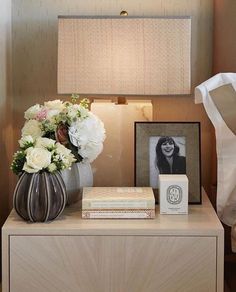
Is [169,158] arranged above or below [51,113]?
below

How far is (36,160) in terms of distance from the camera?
158 centimetres

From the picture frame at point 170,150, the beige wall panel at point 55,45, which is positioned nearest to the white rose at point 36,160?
the picture frame at point 170,150

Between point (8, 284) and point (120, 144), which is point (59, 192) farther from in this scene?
point (120, 144)

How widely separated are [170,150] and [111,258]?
0.45 metres

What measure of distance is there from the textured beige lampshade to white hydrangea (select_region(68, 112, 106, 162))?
22cm

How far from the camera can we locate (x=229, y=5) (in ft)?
6.53

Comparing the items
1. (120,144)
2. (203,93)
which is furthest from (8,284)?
(203,93)

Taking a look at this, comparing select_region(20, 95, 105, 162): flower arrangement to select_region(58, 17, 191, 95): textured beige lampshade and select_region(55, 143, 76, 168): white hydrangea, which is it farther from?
select_region(58, 17, 191, 95): textured beige lampshade

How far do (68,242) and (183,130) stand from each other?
556 millimetres

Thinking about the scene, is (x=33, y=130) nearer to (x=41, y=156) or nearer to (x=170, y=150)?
(x=41, y=156)

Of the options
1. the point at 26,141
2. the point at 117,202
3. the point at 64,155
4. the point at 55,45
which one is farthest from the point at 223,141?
the point at 55,45

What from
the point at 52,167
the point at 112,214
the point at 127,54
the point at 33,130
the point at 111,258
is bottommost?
the point at 111,258

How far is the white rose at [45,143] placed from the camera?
1.62 meters

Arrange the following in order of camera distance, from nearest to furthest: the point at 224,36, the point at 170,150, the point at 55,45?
1. the point at 170,150
2. the point at 224,36
3. the point at 55,45
